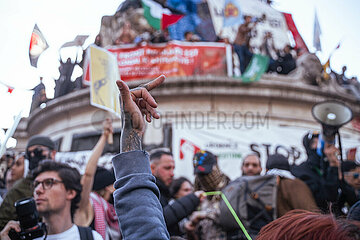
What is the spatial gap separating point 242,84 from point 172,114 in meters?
1.85

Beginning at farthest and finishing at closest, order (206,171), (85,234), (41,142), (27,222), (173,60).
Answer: (173,60)
(41,142)
(206,171)
(85,234)
(27,222)

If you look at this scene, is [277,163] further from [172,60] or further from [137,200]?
[172,60]

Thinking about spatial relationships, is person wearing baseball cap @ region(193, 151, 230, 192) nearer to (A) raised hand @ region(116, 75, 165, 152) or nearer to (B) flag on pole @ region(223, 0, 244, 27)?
(A) raised hand @ region(116, 75, 165, 152)

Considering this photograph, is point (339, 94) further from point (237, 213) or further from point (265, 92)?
point (237, 213)

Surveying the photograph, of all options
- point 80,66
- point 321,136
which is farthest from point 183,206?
point 80,66

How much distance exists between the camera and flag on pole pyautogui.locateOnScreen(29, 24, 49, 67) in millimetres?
2672

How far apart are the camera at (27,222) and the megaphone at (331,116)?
2655 mm

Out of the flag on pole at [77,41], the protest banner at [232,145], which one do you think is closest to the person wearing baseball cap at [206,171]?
the flag on pole at [77,41]

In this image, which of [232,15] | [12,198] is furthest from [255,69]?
[12,198]

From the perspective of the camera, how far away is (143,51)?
838cm

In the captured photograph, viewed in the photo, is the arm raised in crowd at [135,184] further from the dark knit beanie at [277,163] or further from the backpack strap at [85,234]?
the dark knit beanie at [277,163]

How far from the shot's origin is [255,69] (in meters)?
8.65

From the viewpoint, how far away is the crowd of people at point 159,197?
95cm

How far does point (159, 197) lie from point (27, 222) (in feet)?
3.96
